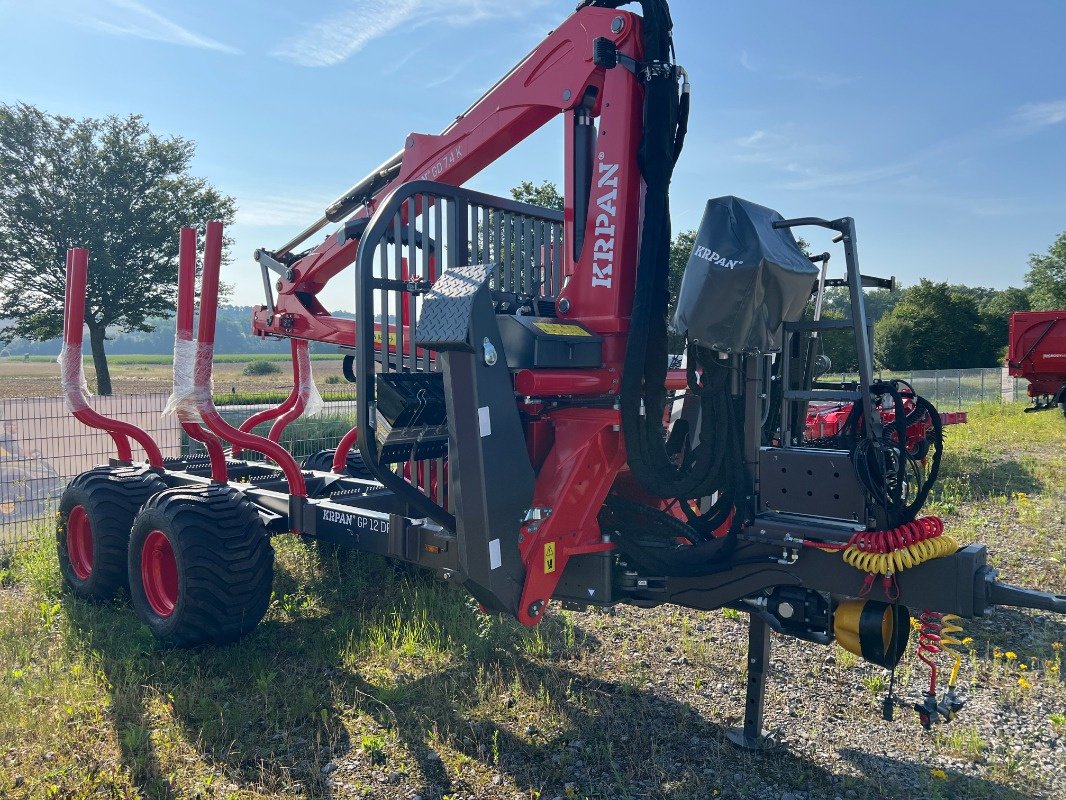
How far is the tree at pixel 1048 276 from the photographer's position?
146 feet

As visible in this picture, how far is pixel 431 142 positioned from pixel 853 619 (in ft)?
11.6

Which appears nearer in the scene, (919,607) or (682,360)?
(919,607)

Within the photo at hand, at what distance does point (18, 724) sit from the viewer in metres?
3.87

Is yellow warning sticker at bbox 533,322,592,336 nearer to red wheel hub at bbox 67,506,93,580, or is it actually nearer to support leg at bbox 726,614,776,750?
support leg at bbox 726,614,776,750

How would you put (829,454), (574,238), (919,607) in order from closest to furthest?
(919,607) → (829,454) → (574,238)

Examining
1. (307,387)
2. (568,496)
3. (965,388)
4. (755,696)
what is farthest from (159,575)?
(965,388)

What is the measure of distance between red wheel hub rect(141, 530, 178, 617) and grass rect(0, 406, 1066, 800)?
0.26m

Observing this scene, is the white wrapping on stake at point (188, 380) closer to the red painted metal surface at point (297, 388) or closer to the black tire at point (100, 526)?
the black tire at point (100, 526)

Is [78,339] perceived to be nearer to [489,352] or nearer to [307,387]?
[307,387]

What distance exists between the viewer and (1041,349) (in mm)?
15680

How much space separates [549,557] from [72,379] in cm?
418

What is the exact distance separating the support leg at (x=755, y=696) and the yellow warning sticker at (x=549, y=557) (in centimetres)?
100

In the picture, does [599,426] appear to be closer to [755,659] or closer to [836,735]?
[755,659]

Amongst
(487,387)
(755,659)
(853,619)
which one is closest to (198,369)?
(487,387)
